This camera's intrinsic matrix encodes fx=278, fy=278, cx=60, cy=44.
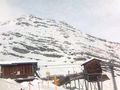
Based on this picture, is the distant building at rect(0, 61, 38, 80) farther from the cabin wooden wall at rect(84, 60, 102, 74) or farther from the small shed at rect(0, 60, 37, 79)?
the cabin wooden wall at rect(84, 60, 102, 74)

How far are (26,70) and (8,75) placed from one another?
3.17 meters

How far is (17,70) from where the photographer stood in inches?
1891

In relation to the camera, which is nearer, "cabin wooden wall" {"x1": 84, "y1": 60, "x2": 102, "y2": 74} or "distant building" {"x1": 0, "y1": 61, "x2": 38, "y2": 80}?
"distant building" {"x1": 0, "y1": 61, "x2": 38, "y2": 80}

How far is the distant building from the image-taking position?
4750 centimetres

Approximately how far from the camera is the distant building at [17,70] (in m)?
47.5

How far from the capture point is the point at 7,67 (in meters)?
47.8

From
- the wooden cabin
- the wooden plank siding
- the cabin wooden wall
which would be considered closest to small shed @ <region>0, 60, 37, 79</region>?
the wooden plank siding

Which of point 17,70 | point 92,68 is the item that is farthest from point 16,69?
point 92,68

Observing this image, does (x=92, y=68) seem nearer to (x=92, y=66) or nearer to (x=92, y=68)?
(x=92, y=68)

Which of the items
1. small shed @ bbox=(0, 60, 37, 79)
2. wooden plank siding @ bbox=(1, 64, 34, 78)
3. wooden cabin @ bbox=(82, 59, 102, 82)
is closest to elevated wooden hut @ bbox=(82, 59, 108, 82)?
wooden cabin @ bbox=(82, 59, 102, 82)

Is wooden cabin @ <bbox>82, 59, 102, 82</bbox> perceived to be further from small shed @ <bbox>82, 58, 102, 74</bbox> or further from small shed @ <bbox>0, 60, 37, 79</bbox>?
small shed @ <bbox>0, 60, 37, 79</bbox>

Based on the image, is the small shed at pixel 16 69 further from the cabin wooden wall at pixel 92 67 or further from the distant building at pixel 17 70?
the cabin wooden wall at pixel 92 67

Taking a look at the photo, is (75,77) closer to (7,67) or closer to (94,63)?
(94,63)

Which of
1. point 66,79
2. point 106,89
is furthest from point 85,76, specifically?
point 106,89
